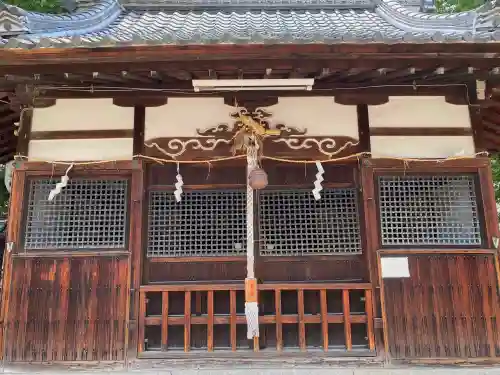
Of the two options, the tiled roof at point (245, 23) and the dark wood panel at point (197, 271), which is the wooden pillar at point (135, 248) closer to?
the dark wood panel at point (197, 271)

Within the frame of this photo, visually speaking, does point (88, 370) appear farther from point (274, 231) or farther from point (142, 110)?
point (142, 110)

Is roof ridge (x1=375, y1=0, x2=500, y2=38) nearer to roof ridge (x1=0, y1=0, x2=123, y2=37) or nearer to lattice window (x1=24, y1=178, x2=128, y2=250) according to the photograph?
lattice window (x1=24, y1=178, x2=128, y2=250)

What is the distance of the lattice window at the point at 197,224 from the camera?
20.1 feet

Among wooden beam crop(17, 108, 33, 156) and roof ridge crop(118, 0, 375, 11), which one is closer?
wooden beam crop(17, 108, 33, 156)

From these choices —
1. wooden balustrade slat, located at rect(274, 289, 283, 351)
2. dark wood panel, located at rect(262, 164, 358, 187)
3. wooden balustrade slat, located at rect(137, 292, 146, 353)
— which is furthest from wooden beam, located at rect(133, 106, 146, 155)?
wooden balustrade slat, located at rect(274, 289, 283, 351)

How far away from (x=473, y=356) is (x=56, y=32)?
23.1ft

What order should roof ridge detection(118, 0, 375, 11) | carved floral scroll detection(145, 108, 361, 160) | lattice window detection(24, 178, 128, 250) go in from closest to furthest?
1. lattice window detection(24, 178, 128, 250)
2. carved floral scroll detection(145, 108, 361, 160)
3. roof ridge detection(118, 0, 375, 11)

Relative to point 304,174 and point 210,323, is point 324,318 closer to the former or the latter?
point 210,323

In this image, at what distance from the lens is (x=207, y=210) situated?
629 cm

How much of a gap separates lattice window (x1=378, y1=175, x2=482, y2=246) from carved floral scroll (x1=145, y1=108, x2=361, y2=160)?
0.82m

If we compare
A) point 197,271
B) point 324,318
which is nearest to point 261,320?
point 324,318

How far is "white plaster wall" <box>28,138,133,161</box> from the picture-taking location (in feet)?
20.4

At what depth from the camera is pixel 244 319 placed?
579cm

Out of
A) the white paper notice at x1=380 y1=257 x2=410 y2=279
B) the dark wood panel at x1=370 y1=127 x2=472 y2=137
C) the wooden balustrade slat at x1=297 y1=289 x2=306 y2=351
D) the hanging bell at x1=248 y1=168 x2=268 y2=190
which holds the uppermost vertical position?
the dark wood panel at x1=370 y1=127 x2=472 y2=137
